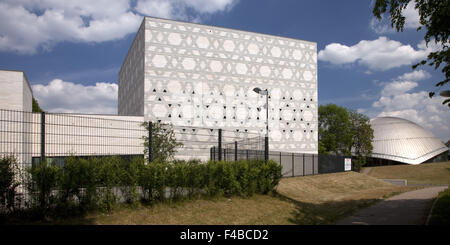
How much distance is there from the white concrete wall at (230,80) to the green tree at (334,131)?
71.2ft

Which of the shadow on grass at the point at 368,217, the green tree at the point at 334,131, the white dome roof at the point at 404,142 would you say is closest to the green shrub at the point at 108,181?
the shadow on grass at the point at 368,217

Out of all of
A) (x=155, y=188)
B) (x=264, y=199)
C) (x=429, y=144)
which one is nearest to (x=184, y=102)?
(x=264, y=199)

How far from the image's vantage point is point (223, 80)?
3722cm

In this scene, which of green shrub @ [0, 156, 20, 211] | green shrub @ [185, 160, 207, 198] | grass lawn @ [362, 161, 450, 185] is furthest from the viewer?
grass lawn @ [362, 161, 450, 185]

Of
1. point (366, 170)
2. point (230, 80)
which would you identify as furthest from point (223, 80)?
point (366, 170)

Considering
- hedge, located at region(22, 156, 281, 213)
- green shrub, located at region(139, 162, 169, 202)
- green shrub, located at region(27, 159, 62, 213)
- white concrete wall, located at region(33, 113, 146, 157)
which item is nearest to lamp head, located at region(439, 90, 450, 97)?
hedge, located at region(22, 156, 281, 213)

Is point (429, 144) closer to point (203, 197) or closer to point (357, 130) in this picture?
point (357, 130)

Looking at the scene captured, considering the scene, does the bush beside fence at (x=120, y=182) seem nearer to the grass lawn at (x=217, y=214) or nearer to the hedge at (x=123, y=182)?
the hedge at (x=123, y=182)

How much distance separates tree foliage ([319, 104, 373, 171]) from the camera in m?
62.1

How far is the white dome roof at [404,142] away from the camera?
6756 cm

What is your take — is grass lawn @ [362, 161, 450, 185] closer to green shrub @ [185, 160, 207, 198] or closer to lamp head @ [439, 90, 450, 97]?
lamp head @ [439, 90, 450, 97]

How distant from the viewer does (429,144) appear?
72.2 m

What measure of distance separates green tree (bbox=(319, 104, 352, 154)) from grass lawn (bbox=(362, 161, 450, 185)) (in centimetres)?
833

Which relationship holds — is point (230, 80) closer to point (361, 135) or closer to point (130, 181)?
point (130, 181)
